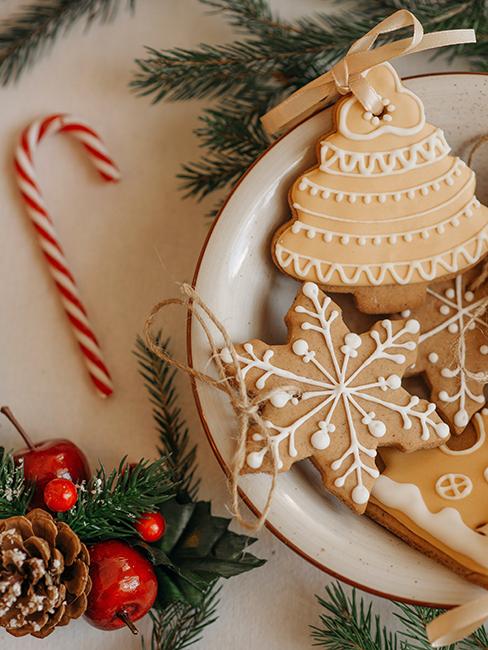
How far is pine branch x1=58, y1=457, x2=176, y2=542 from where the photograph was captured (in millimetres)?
929

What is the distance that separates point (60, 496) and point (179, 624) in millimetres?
297

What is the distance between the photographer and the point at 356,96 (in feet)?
2.98

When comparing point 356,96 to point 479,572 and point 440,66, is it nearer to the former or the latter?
point 440,66

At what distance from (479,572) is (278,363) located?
0.36 metres

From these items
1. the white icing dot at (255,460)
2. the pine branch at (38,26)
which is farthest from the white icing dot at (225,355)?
the pine branch at (38,26)

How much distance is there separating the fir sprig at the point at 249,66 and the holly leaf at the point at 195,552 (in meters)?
0.51

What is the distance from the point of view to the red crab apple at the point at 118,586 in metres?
0.92

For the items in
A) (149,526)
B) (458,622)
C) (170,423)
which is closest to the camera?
(458,622)

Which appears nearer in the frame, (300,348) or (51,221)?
(300,348)

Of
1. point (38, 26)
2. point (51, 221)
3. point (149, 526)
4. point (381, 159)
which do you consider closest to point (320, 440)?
point (149, 526)

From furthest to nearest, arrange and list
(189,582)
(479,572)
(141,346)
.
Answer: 1. (141,346)
2. (189,582)
3. (479,572)

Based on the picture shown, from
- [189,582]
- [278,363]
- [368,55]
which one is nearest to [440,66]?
[368,55]

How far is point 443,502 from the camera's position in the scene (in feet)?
2.98

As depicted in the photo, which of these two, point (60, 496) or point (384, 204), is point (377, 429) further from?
point (60, 496)
